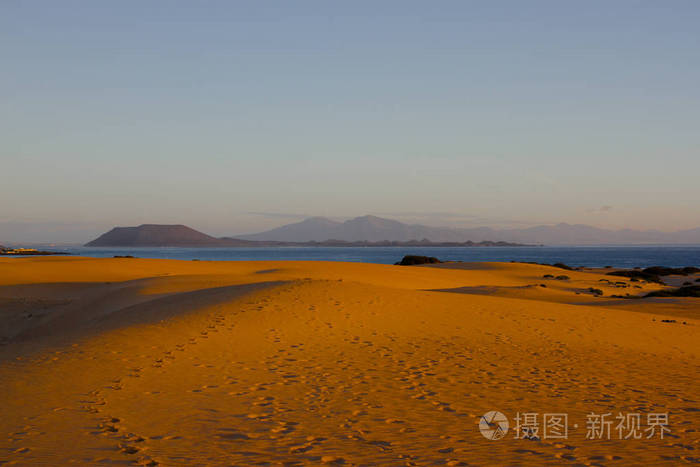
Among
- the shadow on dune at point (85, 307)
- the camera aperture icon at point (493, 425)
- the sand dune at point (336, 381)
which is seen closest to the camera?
the sand dune at point (336, 381)

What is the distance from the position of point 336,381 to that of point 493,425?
290cm

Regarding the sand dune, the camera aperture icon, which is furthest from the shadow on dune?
the camera aperture icon

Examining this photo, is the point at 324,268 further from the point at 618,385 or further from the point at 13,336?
the point at 618,385

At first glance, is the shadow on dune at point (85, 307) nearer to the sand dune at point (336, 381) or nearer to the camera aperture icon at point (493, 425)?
the sand dune at point (336, 381)

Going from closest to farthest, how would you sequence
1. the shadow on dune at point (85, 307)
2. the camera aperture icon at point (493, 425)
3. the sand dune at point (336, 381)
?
the sand dune at point (336, 381) < the camera aperture icon at point (493, 425) < the shadow on dune at point (85, 307)

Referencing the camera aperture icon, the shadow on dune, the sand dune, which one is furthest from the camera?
the shadow on dune

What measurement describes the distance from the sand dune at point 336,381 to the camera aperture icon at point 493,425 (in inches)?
5.4

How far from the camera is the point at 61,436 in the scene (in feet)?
21.1

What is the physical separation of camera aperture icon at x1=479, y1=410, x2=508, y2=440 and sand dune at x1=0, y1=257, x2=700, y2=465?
0.14 m

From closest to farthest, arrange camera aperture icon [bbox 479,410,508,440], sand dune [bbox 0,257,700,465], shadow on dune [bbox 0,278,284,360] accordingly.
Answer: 1. sand dune [bbox 0,257,700,465]
2. camera aperture icon [bbox 479,410,508,440]
3. shadow on dune [bbox 0,278,284,360]

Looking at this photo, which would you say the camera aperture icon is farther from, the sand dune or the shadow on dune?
the shadow on dune

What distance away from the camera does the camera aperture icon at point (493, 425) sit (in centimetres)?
653

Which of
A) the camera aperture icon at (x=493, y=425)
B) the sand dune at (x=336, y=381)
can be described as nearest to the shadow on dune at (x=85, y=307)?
the sand dune at (x=336, y=381)

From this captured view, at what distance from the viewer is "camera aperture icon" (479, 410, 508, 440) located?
21.4 feet
